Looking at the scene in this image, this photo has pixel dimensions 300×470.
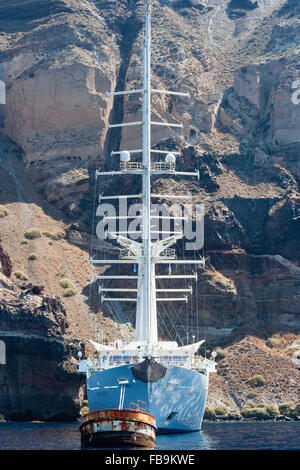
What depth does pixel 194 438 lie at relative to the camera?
61.8 metres

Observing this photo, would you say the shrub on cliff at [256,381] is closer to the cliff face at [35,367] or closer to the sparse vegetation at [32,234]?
the cliff face at [35,367]

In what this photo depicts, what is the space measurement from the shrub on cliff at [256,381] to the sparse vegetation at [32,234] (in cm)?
3034

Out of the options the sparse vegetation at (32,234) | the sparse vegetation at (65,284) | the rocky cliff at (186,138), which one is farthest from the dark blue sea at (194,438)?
the sparse vegetation at (32,234)

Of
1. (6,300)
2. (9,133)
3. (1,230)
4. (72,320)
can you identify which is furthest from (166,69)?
(6,300)

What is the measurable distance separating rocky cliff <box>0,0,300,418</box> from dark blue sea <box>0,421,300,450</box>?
18.2m

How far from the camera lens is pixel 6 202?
11281 centimetres

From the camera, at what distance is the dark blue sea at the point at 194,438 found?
181 feet

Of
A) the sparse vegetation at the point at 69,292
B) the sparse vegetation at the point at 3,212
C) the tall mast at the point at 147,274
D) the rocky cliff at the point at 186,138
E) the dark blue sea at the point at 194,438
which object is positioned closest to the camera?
the dark blue sea at the point at 194,438

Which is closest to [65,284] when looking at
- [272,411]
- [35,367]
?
[35,367]

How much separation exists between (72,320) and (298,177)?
34.3 meters

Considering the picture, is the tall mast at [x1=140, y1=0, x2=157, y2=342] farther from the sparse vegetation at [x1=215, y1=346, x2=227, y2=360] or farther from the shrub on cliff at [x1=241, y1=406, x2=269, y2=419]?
the sparse vegetation at [x1=215, y1=346, x2=227, y2=360]

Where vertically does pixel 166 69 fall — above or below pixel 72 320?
above

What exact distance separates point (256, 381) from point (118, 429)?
1578 inches

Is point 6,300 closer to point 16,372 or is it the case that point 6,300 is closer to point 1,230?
point 16,372
